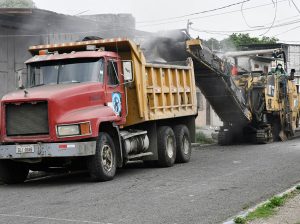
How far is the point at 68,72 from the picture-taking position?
12.3 m

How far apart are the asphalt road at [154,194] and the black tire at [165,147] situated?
1.09 ft

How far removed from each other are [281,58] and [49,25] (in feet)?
32.5

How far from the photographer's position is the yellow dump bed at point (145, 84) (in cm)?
1306

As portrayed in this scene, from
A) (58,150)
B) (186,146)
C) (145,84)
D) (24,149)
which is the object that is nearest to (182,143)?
(186,146)

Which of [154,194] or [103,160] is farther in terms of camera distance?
[103,160]

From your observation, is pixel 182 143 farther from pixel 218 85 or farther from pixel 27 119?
pixel 27 119

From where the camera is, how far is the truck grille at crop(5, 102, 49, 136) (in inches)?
438

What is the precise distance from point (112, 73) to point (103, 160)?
6.83ft

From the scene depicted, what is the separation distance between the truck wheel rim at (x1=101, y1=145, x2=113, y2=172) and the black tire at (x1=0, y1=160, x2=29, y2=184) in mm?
1797

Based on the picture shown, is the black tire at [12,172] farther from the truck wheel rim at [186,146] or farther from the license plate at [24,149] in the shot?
the truck wheel rim at [186,146]

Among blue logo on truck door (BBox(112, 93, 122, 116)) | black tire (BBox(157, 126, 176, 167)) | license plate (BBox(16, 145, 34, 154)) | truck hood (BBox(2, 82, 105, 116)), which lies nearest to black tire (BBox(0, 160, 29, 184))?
license plate (BBox(16, 145, 34, 154))

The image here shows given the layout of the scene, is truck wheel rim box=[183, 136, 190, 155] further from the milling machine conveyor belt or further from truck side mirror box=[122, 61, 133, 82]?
truck side mirror box=[122, 61, 133, 82]

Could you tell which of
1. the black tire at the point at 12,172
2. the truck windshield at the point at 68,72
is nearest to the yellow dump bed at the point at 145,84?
the truck windshield at the point at 68,72

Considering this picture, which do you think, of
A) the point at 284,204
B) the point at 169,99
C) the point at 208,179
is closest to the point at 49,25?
the point at 169,99
